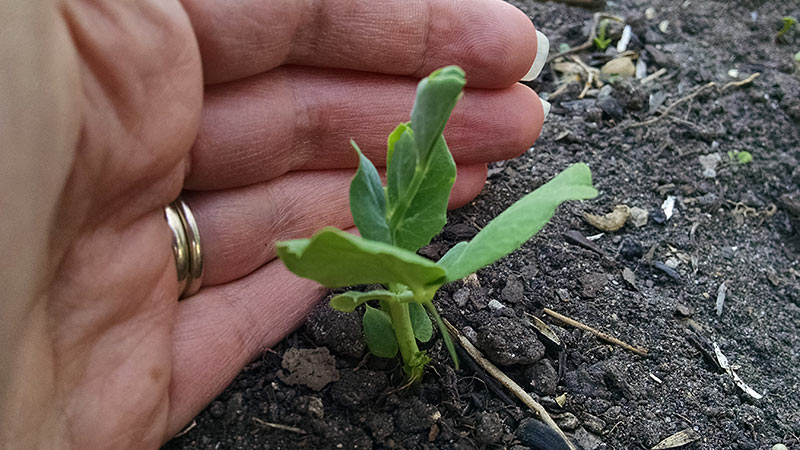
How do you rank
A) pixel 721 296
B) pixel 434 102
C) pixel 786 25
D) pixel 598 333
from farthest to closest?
pixel 786 25, pixel 721 296, pixel 598 333, pixel 434 102

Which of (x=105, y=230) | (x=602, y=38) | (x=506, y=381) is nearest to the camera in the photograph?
(x=105, y=230)

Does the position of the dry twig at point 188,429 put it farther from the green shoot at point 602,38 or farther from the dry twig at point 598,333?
the green shoot at point 602,38

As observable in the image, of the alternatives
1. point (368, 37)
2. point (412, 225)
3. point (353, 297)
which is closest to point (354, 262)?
point (353, 297)

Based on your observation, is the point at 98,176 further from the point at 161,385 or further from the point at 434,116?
the point at 434,116

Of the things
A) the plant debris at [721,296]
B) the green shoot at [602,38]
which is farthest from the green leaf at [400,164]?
the green shoot at [602,38]

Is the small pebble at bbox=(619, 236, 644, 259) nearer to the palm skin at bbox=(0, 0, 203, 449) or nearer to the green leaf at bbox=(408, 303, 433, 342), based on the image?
the green leaf at bbox=(408, 303, 433, 342)

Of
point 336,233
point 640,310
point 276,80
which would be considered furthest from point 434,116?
point 640,310

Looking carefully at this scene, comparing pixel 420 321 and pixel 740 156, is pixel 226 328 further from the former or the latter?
pixel 740 156
